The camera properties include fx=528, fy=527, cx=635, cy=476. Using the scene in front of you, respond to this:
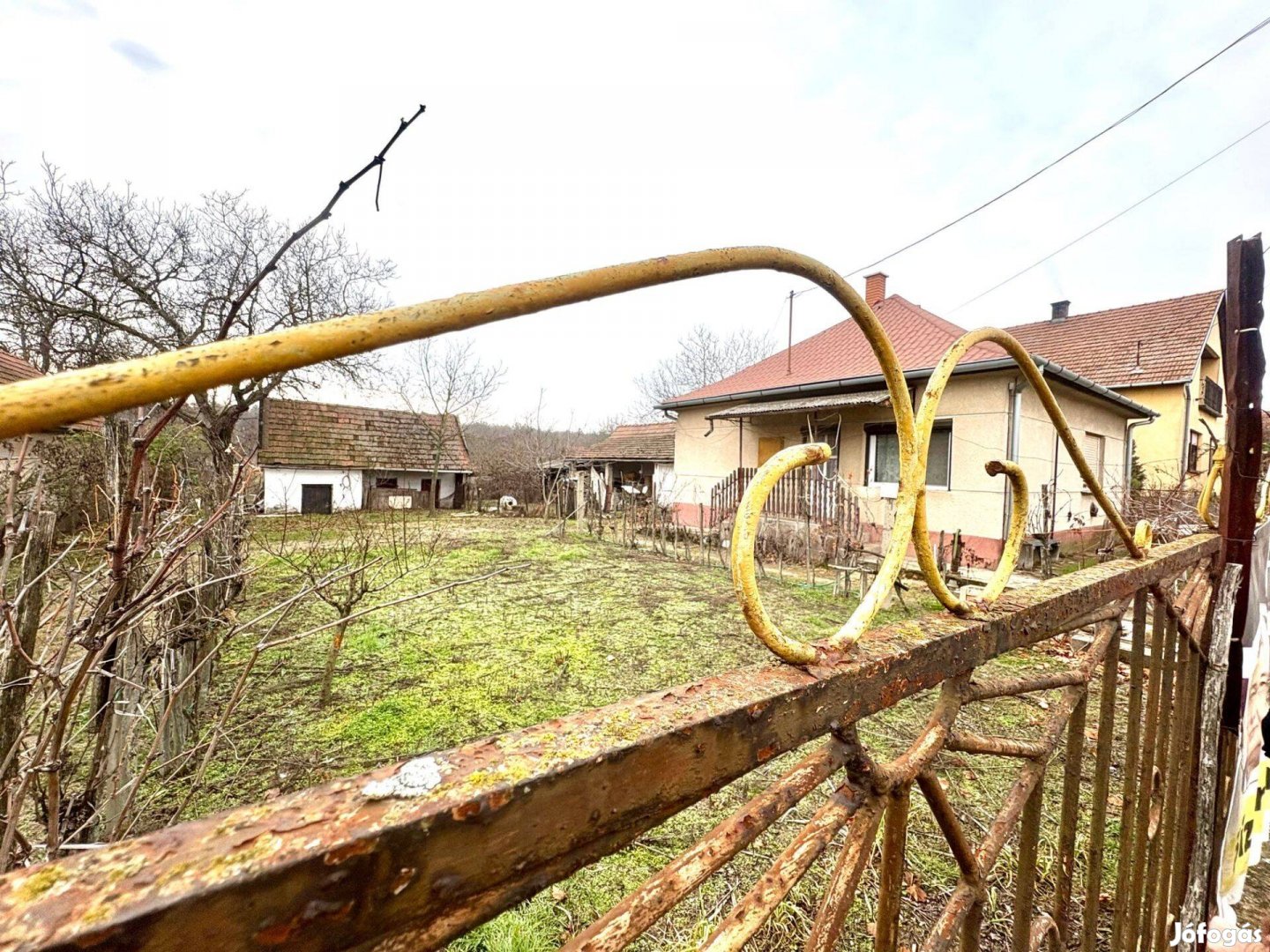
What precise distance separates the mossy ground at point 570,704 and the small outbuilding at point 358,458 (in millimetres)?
12969

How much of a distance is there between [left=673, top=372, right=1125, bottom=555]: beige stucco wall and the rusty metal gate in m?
6.41

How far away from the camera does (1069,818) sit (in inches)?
40.8

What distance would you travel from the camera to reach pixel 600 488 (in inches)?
709

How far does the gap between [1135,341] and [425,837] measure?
1950cm

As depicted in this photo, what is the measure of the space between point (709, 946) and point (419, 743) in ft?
10.9

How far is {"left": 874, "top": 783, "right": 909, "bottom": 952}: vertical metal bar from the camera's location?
2.09 ft

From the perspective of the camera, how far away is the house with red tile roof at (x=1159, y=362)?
13.0 meters

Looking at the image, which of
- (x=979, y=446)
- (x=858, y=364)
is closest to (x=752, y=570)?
(x=979, y=446)

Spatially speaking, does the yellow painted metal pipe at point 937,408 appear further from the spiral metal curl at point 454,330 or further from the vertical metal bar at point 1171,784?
the vertical metal bar at point 1171,784

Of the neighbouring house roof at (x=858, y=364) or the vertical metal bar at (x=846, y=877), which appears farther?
the neighbouring house roof at (x=858, y=364)

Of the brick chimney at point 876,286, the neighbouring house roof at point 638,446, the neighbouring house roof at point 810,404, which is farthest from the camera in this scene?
the neighbouring house roof at point 638,446

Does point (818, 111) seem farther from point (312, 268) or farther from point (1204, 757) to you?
point (312, 268)

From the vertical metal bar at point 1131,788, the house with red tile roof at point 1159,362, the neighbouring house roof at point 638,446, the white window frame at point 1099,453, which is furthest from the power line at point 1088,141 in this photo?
the neighbouring house roof at point 638,446

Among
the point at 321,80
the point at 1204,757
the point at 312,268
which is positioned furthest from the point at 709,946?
the point at 312,268
